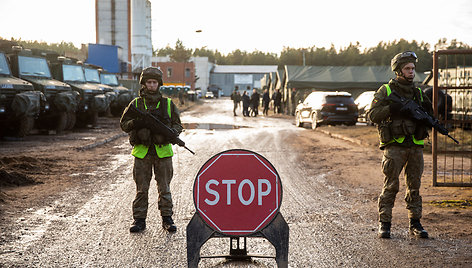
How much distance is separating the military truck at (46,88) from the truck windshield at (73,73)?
1.72 metres

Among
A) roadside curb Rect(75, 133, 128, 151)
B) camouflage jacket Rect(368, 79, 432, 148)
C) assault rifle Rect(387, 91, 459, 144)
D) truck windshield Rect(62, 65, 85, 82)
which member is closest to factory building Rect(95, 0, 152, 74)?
truck windshield Rect(62, 65, 85, 82)

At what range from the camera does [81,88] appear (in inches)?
774

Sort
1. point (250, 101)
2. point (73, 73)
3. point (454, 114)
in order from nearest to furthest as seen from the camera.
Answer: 1. point (454, 114)
2. point (73, 73)
3. point (250, 101)

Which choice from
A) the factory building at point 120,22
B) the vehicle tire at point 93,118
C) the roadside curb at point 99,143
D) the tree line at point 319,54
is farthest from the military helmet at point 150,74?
the tree line at point 319,54

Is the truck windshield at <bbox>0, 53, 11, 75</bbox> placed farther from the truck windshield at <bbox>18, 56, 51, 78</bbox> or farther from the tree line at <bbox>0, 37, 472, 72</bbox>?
the tree line at <bbox>0, 37, 472, 72</bbox>

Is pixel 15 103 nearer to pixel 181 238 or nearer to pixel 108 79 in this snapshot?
pixel 181 238

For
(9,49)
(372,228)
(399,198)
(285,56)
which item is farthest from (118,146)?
(285,56)

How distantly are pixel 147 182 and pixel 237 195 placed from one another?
2123mm

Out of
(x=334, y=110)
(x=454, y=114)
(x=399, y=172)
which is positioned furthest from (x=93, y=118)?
(x=399, y=172)

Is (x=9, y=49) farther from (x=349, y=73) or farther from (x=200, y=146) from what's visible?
(x=349, y=73)

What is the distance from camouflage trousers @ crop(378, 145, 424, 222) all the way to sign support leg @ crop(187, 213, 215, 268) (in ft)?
7.47

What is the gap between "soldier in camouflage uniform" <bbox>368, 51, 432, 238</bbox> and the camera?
19.1 feet

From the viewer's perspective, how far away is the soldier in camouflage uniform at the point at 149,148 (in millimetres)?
6125

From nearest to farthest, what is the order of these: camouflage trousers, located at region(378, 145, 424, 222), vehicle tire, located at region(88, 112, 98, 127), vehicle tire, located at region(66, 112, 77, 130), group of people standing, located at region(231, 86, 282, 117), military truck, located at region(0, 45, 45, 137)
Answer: camouflage trousers, located at region(378, 145, 424, 222) → military truck, located at region(0, 45, 45, 137) → vehicle tire, located at region(66, 112, 77, 130) → vehicle tire, located at region(88, 112, 98, 127) → group of people standing, located at region(231, 86, 282, 117)
